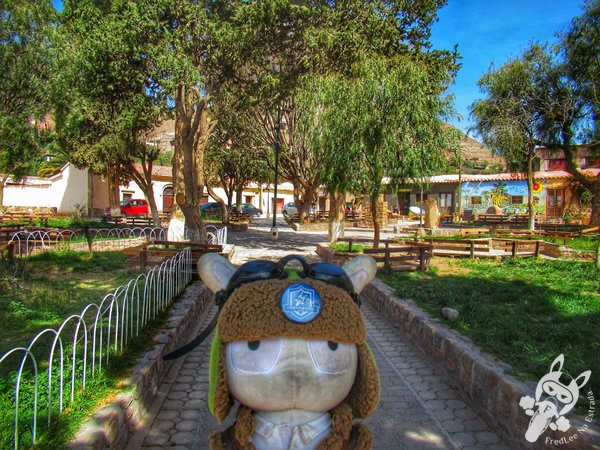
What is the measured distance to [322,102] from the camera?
1215cm

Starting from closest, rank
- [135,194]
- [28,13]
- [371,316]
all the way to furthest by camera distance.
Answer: [371,316]
[28,13]
[135,194]

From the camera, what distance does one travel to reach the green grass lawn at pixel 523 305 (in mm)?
4262

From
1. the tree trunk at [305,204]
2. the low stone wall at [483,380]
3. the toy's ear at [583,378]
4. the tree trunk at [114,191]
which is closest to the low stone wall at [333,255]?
the low stone wall at [483,380]

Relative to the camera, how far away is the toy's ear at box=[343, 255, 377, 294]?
2453mm

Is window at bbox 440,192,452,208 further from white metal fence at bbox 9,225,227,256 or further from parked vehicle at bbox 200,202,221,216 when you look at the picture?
white metal fence at bbox 9,225,227,256

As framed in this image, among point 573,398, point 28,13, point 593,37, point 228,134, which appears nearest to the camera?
point 573,398

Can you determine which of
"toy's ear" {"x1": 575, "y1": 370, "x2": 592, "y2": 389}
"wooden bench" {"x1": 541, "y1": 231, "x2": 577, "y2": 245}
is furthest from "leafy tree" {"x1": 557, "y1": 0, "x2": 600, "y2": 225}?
"toy's ear" {"x1": 575, "y1": 370, "x2": 592, "y2": 389}

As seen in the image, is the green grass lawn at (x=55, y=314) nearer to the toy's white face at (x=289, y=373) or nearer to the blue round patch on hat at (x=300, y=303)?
the toy's white face at (x=289, y=373)

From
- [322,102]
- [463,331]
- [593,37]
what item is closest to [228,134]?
[322,102]

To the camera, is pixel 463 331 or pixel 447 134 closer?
pixel 463 331

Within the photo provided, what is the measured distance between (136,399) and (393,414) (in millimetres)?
2209

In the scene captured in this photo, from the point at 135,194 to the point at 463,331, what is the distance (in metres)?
41.9

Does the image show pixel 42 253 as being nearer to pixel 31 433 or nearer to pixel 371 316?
pixel 371 316

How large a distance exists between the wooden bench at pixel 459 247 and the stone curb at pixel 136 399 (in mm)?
9376
